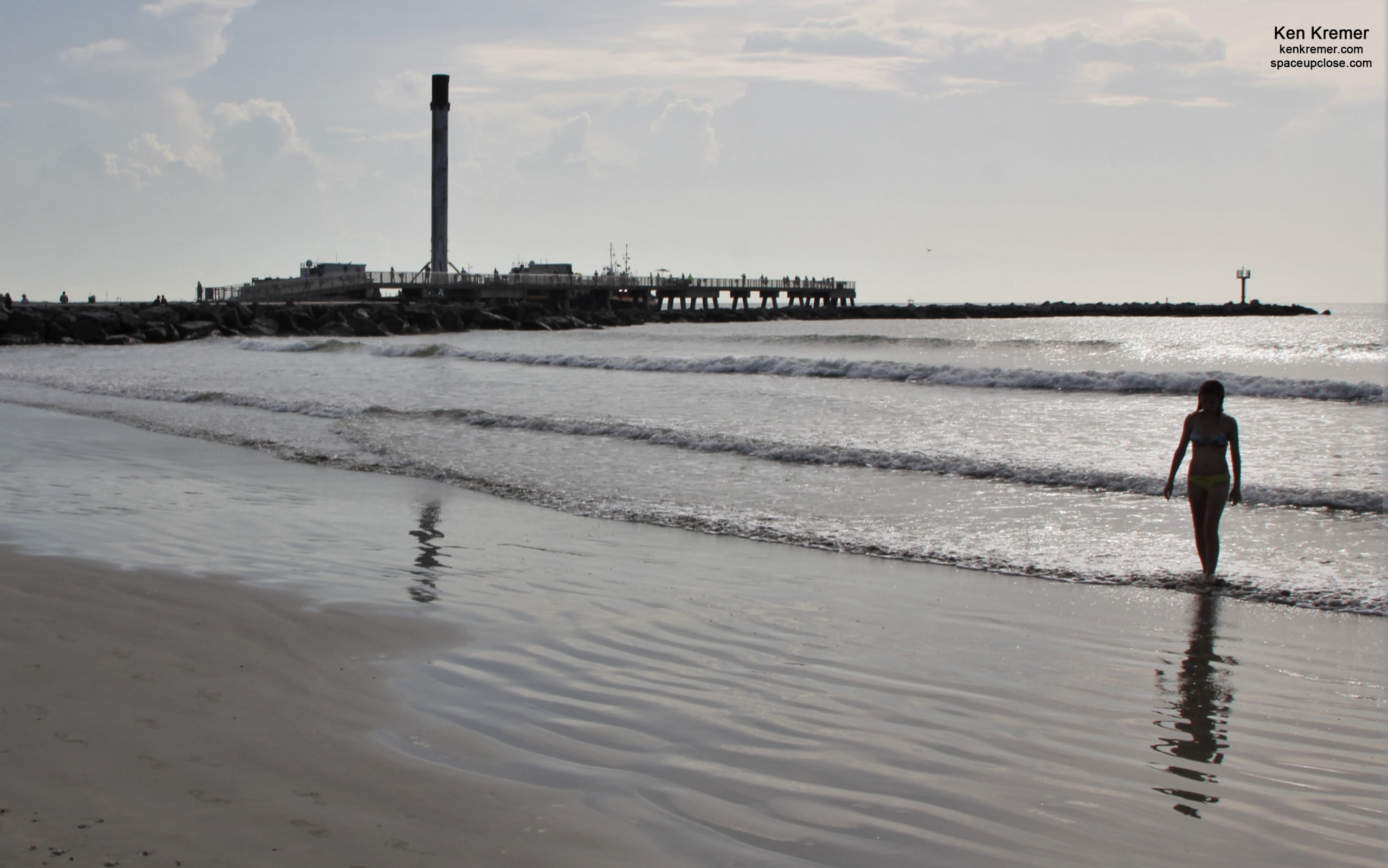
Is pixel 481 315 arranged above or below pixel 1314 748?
above

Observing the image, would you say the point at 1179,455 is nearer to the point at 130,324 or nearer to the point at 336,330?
the point at 130,324

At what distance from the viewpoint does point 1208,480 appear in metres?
6.96

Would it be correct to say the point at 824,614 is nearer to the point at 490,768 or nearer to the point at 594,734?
the point at 594,734

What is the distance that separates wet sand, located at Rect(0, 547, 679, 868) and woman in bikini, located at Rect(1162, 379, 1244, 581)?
16.2 feet

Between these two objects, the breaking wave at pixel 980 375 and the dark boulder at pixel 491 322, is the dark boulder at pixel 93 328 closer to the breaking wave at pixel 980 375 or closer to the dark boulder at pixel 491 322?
the breaking wave at pixel 980 375

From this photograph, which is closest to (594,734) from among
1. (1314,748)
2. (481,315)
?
(1314,748)

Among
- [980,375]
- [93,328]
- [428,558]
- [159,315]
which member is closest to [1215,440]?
[428,558]

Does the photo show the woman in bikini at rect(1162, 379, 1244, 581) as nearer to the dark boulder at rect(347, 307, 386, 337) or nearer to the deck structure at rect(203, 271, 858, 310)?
the dark boulder at rect(347, 307, 386, 337)

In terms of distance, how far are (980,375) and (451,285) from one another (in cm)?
5373

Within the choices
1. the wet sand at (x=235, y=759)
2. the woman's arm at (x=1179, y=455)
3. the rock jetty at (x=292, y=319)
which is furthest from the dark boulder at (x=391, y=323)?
the wet sand at (x=235, y=759)

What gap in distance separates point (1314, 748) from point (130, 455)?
38.9ft

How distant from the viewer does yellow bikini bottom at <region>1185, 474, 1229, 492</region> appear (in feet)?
22.8

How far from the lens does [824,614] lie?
19.3ft

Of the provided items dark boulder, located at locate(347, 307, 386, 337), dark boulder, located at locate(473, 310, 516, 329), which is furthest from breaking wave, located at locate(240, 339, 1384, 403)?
dark boulder, located at locate(473, 310, 516, 329)
